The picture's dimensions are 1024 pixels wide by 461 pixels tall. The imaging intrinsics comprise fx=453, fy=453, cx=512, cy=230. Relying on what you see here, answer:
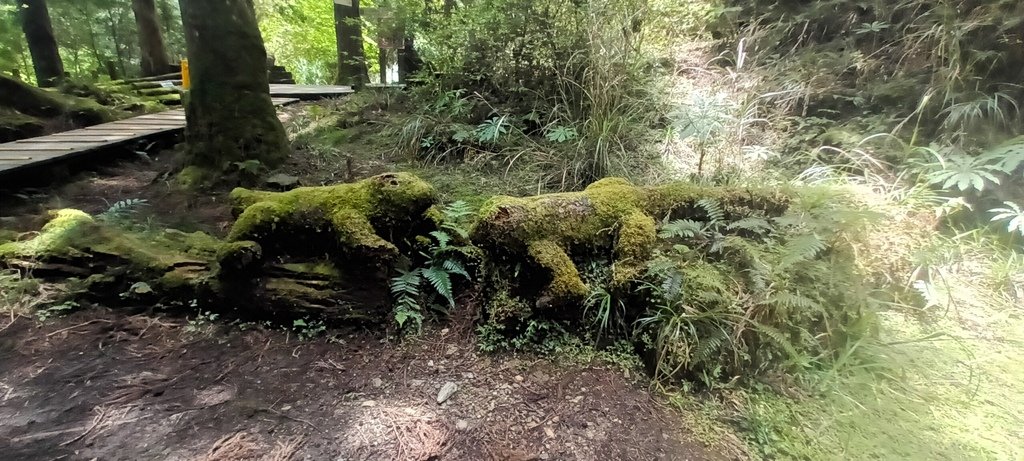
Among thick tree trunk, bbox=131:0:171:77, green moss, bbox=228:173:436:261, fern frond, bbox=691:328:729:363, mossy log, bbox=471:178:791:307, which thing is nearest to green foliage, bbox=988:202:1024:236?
mossy log, bbox=471:178:791:307

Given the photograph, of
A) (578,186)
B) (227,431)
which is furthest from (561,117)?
(227,431)

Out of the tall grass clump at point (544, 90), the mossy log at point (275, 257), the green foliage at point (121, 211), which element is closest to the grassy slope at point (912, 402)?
the mossy log at point (275, 257)

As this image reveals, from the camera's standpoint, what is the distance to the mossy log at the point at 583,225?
2648mm

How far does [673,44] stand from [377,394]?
5.73 meters

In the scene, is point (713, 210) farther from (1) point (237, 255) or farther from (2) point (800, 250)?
(1) point (237, 255)

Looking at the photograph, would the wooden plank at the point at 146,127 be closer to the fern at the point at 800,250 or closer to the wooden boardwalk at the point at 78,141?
the wooden boardwalk at the point at 78,141

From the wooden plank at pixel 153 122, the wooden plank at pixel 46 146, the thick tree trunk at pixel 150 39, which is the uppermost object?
the thick tree trunk at pixel 150 39

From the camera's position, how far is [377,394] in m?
2.36

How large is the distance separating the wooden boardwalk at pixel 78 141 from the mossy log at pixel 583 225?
4.93m

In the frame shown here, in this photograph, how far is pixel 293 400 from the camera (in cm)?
228

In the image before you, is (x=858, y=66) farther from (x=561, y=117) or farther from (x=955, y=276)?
(x=561, y=117)

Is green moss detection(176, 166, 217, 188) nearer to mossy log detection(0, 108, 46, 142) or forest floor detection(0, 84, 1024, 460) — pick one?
forest floor detection(0, 84, 1024, 460)

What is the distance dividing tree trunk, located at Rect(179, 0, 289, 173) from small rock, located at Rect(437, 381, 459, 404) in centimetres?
348

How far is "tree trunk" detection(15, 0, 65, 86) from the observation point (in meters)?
8.23
